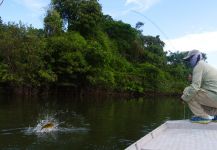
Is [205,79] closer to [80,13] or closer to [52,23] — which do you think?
[52,23]

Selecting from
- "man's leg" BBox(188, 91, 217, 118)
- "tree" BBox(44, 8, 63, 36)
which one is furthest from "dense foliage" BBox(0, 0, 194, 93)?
"man's leg" BBox(188, 91, 217, 118)

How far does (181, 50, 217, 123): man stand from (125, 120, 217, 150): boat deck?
30 cm

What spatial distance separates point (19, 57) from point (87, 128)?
84.1 ft

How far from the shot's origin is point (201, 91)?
809cm

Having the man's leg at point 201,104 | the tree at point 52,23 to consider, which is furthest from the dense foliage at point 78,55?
the man's leg at point 201,104

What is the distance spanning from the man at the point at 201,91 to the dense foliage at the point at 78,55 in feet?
103

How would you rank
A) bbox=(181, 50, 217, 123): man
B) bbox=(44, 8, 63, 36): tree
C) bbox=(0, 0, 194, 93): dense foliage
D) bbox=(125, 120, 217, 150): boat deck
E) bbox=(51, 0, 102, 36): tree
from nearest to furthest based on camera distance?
bbox=(125, 120, 217, 150): boat deck < bbox=(181, 50, 217, 123): man < bbox=(0, 0, 194, 93): dense foliage < bbox=(44, 8, 63, 36): tree < bbox=(51, 0, 102, 36): tree

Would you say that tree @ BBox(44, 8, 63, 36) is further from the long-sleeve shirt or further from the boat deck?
the boat deck

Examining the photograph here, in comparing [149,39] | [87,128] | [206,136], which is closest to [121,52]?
[149,39]

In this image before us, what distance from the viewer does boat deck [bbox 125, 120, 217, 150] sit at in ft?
18.8

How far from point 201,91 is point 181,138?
174cm

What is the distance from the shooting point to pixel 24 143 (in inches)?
443

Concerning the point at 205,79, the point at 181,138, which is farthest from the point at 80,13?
the point at 181,138

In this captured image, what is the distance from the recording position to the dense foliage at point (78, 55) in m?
39.2
